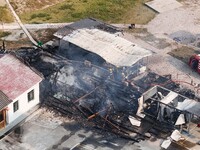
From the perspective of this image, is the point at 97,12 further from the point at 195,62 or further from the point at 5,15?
the point at 195,62

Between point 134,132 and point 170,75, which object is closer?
point 134,132

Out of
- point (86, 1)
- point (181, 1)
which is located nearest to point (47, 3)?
point (86, 1)

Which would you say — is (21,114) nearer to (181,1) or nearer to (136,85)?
(136,85)

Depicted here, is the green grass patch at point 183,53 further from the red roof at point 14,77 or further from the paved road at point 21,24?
the red roof at point 14,77

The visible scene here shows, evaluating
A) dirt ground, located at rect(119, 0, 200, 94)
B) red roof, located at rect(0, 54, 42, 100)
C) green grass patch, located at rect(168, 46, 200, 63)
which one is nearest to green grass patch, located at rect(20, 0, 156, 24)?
dirt ground, located at rect(119, 0, 200, 94)

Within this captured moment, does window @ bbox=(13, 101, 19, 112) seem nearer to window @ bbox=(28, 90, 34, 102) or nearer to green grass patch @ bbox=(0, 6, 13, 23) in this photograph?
window @ bbox=(28, 90, 34, 102)

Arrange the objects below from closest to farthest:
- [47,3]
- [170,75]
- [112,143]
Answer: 1. [112,143]
2. [170,75]
3. [47,3]

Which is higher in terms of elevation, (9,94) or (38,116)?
(9,94)

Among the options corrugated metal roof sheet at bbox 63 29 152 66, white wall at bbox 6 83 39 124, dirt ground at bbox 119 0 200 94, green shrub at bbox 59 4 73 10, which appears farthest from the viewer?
green shrub at bbox 59 4 73 10
